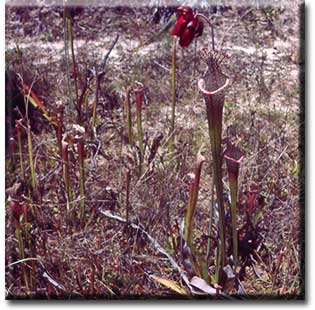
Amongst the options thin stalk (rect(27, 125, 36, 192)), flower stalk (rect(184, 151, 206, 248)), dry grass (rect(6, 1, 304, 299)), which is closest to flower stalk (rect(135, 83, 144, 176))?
dry grass (rect(6, 1, 304, 299))

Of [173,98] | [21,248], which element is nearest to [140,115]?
[173,98]

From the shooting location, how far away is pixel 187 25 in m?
2.78

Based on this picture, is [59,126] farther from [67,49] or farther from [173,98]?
[173,98]

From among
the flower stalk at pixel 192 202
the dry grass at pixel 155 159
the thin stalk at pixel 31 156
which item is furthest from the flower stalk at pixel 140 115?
the thin stalk at pixel 31 156

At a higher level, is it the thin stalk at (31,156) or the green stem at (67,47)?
the green stem at (67,47)

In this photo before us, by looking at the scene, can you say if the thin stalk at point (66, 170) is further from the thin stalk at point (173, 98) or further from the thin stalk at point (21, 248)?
the thin stalk at point (173, 98)

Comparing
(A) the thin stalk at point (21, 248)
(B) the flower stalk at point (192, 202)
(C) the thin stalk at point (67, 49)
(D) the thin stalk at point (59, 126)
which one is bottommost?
(A) the thin stalk at point (21, 248)

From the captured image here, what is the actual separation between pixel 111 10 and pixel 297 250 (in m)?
0.78

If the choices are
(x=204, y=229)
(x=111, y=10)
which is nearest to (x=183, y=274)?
(x=204, y=229)

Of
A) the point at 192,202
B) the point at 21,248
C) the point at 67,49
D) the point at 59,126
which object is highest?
the point at 67,49

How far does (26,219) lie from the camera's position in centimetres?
282

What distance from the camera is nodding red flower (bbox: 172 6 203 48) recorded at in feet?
9.10

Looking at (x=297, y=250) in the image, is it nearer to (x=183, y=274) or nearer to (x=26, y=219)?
(x=183, y=274)

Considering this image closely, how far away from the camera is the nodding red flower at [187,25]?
277cm
